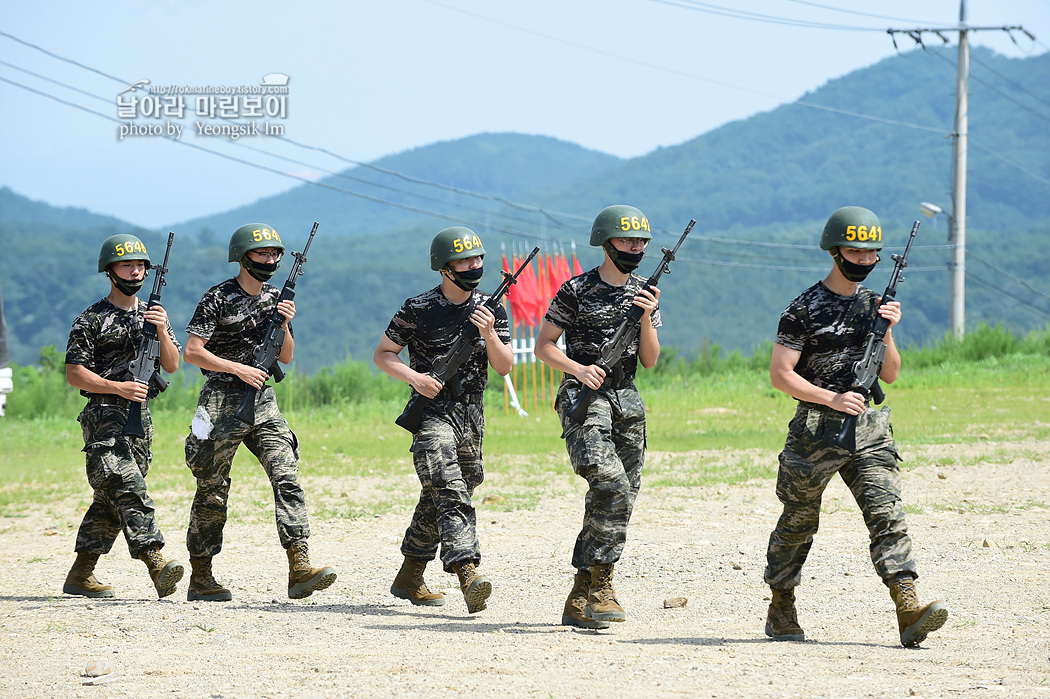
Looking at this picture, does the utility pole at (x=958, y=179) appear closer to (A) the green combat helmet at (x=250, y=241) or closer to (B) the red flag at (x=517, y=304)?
(B) the red flag at (x=517, y=304)

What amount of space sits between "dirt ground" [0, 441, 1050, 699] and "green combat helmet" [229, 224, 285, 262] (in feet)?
6.94

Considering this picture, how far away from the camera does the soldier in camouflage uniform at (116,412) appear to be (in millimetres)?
7355

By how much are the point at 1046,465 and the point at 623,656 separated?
906 cm

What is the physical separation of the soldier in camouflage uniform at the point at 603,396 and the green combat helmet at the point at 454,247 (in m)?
0.62

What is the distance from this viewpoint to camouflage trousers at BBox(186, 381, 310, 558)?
23.5ft

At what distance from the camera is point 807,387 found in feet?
19.9

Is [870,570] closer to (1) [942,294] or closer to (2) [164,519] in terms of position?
(2) [164,519]

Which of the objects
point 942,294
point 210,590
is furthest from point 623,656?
point 942,294

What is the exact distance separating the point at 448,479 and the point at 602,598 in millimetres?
1071

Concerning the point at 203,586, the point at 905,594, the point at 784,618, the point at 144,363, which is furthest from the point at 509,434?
the point at 905,594

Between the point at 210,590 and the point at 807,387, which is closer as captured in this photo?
the point at 807,387

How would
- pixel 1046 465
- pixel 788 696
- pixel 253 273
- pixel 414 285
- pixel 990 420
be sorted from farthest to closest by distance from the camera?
pixel 414 285
pixel 990 420
pixel 1046 465
pixel 253 273
pixel 788 696

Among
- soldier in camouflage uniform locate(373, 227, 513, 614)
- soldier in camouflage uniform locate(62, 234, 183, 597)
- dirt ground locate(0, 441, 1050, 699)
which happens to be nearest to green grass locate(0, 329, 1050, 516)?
dirt ground locate(0, 441, 1050, 699)

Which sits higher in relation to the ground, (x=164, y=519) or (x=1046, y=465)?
(x=1046, y=465)
